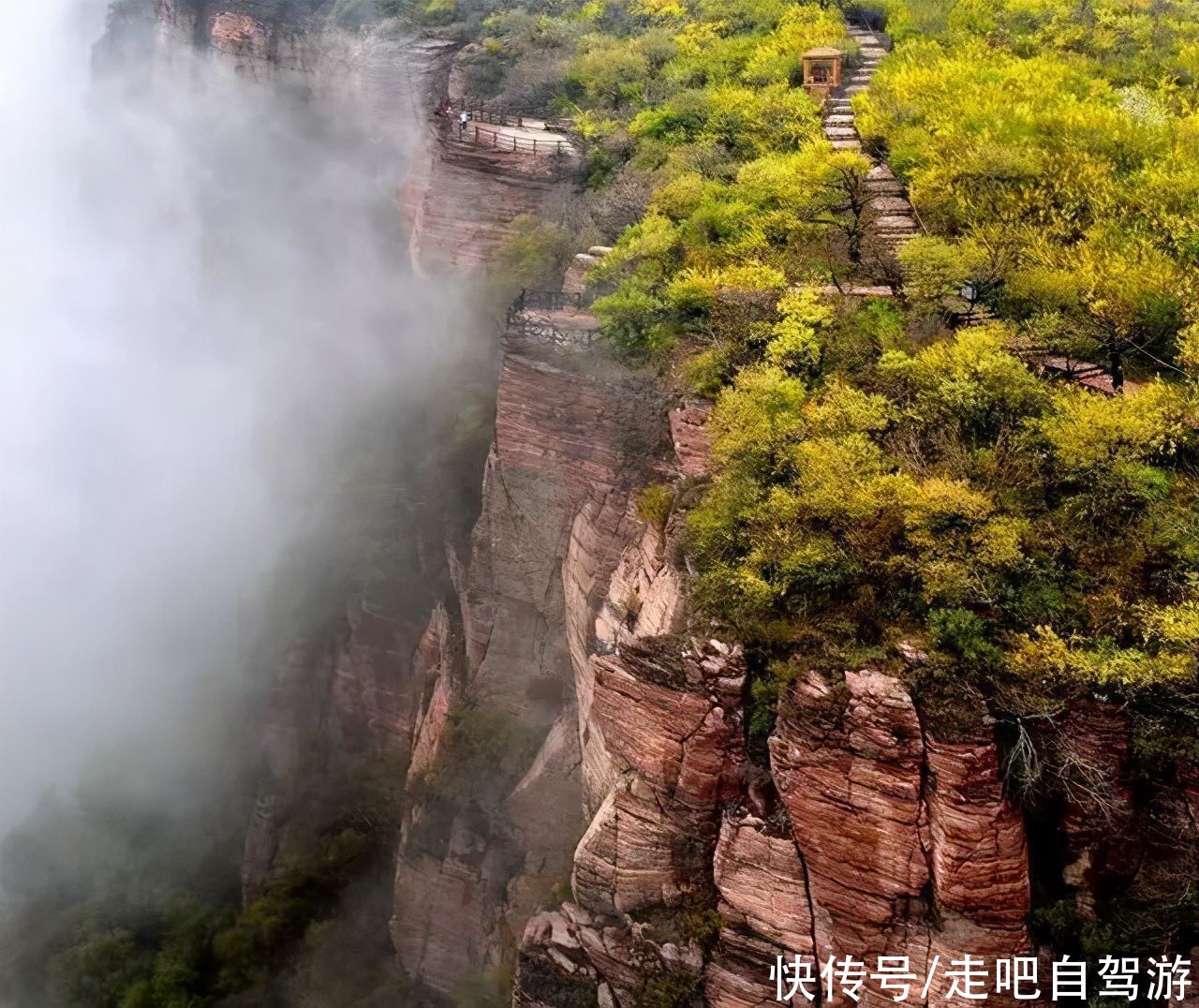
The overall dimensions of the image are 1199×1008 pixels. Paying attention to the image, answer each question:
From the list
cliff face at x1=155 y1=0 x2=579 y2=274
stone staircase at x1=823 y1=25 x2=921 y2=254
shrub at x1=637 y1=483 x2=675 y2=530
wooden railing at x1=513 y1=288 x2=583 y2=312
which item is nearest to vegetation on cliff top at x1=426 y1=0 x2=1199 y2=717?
stone staircase at x1=823 y1=25 x2=921 y2=254

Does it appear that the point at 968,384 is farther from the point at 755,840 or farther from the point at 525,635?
the point at 525,635

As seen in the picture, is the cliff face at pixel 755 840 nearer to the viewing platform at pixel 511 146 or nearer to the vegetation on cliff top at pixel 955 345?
the vegetation on cliff top at pixel 955 345

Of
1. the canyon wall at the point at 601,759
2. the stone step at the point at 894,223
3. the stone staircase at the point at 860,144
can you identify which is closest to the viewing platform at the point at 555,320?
the canyon wall at the point at 601,759

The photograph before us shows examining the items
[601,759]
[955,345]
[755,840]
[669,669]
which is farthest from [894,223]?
[755,840]

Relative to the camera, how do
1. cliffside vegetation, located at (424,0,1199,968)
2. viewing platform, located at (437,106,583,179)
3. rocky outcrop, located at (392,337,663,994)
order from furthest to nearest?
viewing platform, located at (437,106,583,179), rocky outcrop, located at (392,337,663,994), cliffside vegetation, located at (424,0,1199,968)

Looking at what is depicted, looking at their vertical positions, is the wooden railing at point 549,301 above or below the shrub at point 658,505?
above

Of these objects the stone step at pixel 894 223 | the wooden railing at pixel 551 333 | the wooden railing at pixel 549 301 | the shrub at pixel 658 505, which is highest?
the stone step at pixel 894 223

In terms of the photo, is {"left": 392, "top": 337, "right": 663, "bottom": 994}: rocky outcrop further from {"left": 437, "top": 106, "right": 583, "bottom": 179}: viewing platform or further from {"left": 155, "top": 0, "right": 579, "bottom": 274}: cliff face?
{"left": 437, "top": 106, "right": 583, "bottom": 179}: viewing platform

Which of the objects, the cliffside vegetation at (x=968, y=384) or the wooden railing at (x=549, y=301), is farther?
the wooden railing at (x=549, y=301)
